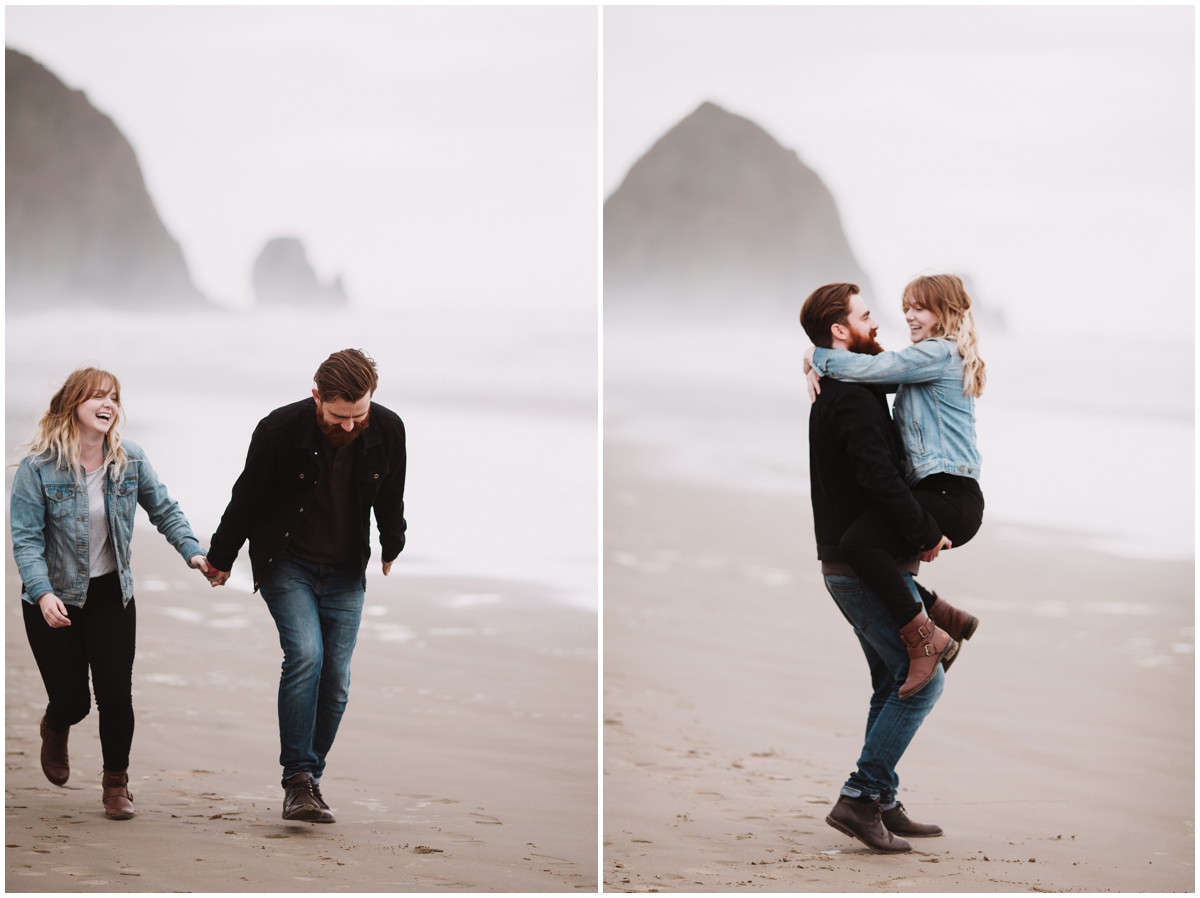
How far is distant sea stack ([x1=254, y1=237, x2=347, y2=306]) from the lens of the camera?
4.54 m

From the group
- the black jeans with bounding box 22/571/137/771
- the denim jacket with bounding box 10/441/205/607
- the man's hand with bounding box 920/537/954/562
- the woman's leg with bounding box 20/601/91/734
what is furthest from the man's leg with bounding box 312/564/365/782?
the man's hand with bounding box 920/537/954/562

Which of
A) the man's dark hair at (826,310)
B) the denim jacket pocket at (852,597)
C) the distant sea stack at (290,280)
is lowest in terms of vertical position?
the denim jacket pocket at (852,597)

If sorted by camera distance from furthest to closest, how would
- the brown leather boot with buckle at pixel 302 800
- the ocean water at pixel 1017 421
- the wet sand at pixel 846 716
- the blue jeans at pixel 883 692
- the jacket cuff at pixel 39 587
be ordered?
the ocean water at pixel 1017 421, the wet sand at pixel 846 716, the brown leather boot with buckle at pixel 302 800, the jacket cuff at pixel 39 587, the blue jeans at pixel 883 692

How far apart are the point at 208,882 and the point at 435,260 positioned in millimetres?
2231

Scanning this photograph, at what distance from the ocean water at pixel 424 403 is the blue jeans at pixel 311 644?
975 mm

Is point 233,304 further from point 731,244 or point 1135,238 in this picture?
point 1135,238

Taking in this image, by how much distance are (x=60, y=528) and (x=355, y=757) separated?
1.27m

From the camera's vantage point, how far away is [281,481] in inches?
125

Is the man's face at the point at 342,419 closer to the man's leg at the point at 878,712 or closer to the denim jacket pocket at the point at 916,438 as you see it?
the man's leg at the point at 878,712

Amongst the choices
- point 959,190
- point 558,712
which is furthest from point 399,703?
point 959,190

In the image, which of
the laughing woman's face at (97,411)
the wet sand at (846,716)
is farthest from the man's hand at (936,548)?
the laughing woman's face at (97,411)

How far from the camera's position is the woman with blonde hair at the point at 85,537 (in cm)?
326

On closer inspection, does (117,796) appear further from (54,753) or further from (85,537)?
(85,537)

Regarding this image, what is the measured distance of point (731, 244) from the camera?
5.07 m
